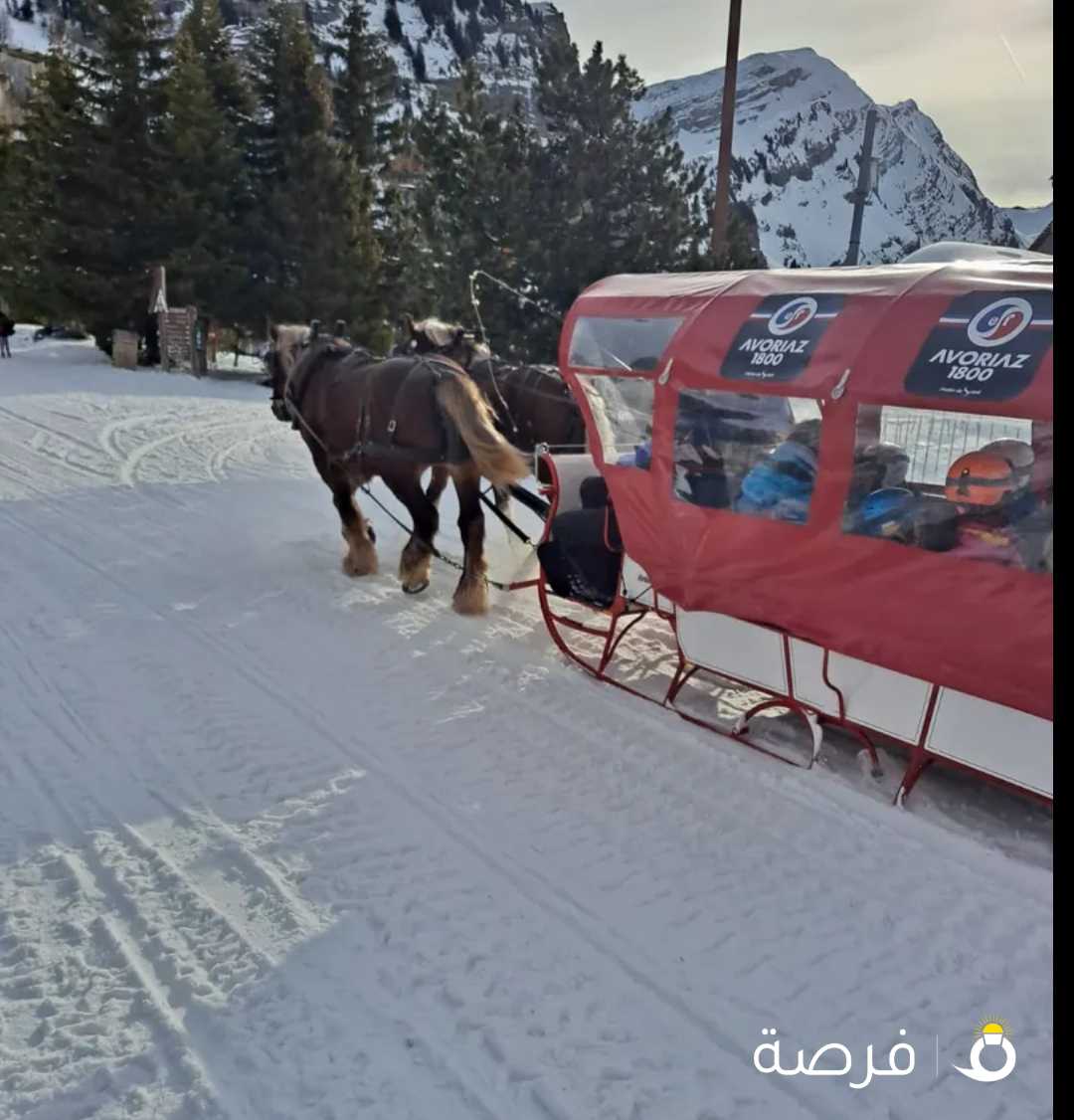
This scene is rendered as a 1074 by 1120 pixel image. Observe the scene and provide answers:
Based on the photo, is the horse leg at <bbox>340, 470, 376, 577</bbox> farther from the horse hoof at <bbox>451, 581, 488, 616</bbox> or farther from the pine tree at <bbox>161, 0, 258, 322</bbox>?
the pine tree at <bbox>161, 0, 258, 322</bbox>

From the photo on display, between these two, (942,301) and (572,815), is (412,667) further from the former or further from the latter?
(942,301)

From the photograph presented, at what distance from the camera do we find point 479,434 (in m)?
5.95

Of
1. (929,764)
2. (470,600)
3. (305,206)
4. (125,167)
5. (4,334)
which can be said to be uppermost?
(125,167)

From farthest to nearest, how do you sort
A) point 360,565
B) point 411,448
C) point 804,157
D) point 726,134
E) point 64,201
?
point 804,157 < point 64,201 < point 726,134 < point 360,565 < point 411,448

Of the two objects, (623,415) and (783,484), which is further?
(623,415)

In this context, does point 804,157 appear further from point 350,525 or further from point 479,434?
point 479,434

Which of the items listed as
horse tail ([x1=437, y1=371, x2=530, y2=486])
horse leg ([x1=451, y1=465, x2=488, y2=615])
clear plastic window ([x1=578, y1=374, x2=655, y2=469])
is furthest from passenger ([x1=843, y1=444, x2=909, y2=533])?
horse leg ([x1=451, y1=465, x2=488, y2=615])

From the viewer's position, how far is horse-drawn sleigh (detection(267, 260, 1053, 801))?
318 cm

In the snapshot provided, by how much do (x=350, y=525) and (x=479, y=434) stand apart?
1.74 meters

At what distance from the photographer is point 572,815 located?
370cm

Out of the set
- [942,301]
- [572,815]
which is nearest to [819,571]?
[942,301]

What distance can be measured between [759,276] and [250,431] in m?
10.9

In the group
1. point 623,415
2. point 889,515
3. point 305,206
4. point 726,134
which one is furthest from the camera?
point 305,206

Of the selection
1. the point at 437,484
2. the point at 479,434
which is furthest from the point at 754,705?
the point at 437,484
